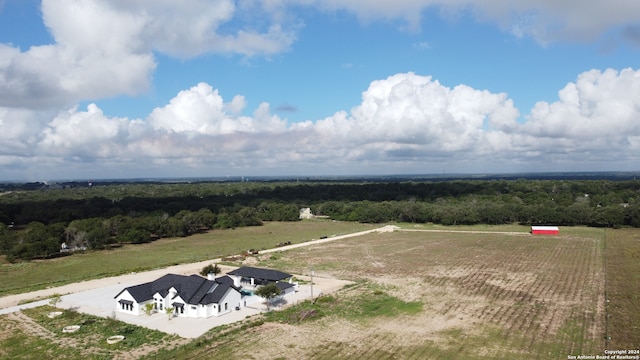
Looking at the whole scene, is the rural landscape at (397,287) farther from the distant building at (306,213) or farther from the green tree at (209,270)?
the distant building at (306,213)

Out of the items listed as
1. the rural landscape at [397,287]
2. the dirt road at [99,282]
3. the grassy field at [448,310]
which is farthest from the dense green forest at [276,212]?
the grassy field at [448,310]

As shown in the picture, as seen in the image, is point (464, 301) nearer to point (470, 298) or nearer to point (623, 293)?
point (470, 298)

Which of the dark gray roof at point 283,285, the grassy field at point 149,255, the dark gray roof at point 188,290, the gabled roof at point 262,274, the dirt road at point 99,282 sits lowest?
the grassy field at point 149,255

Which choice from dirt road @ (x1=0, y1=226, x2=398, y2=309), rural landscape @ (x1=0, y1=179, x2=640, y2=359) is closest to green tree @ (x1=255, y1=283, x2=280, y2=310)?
rural landscape @ (x1=0, y1=179, x2=640, y2=359)

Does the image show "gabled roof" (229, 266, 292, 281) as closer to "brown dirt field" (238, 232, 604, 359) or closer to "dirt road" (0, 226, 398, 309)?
"brown dirt field" (238, 232, 604, 359)

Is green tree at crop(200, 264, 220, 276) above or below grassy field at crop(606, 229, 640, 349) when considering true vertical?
above

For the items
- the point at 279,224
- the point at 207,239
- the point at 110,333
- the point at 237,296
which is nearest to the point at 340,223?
the point at 279,224
